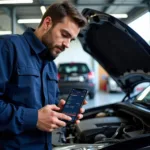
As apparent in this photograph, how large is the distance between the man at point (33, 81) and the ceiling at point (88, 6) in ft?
20.1

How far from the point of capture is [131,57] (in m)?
2.34

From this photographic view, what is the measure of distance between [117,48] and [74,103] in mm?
1093

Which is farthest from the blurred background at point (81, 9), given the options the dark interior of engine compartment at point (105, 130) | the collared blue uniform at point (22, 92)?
the collared blue uniform at point (22, 92)

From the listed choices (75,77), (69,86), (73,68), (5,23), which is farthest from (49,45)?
(5,23)

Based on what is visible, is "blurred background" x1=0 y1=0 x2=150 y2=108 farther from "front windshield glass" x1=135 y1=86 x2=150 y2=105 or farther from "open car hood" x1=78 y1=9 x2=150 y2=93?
"front windshield glass" x1=135 y1=86 x2=150 y2=105

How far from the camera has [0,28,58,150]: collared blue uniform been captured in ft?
→ 4.12

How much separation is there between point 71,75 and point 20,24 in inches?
174

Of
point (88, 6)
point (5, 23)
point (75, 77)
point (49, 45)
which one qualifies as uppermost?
point (88, 6)

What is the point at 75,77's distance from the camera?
892 centimetres

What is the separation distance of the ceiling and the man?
6.12 metres

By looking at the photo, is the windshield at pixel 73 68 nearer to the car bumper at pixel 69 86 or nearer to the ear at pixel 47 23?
the car bumper at pixel 69 86

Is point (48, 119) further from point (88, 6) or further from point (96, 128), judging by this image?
point (88, 6)

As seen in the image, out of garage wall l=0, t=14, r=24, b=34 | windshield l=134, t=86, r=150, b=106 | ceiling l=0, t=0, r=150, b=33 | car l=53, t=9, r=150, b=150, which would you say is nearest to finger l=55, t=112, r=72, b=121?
car l=53, t=9, r=150, b=150

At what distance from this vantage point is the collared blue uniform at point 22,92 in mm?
1256
